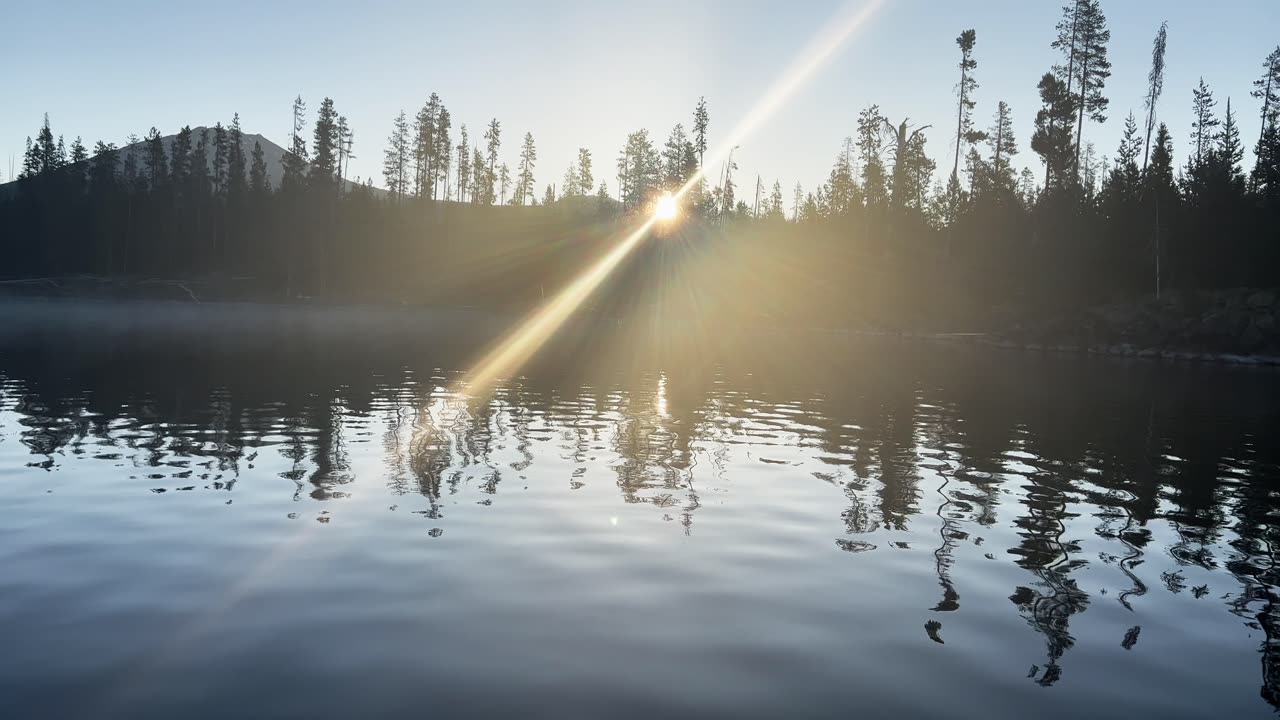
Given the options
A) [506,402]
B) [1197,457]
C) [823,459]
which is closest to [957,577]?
[823,459]

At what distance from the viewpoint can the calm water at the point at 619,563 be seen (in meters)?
6.81

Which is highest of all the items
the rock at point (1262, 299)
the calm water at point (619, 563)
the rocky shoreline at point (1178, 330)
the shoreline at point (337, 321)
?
the rock at point (1262, 299)

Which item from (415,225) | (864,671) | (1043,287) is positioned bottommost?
(864,671)

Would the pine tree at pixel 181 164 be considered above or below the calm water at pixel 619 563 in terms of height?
above

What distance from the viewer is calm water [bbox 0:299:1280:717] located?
681cm

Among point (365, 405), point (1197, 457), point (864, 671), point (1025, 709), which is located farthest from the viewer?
point (365, 405)

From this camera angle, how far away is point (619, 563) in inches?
404

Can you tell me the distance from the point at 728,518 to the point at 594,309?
3521 inches

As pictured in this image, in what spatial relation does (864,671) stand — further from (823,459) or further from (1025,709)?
(823,459)

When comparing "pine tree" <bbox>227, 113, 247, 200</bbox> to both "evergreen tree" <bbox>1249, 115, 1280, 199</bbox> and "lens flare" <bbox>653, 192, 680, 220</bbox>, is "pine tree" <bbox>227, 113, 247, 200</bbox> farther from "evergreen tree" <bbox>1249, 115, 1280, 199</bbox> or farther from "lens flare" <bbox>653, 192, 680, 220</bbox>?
"evergreen tree" <bbox>1249, 115, 1280, 199</bbox>

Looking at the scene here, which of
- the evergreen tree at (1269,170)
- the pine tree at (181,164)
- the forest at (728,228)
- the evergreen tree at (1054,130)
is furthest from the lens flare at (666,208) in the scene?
the pine tree at (181,164)

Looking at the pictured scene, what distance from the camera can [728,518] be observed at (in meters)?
12.7

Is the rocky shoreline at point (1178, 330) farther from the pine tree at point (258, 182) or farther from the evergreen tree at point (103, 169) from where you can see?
the evergreen tree at point (103, 169)

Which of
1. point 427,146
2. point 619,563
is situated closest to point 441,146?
point 427,146
